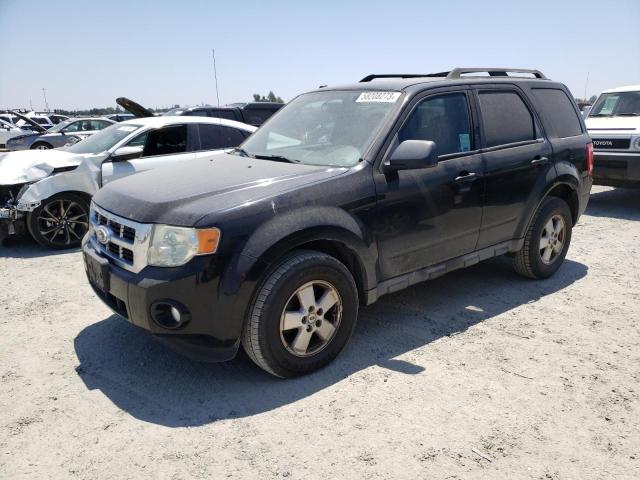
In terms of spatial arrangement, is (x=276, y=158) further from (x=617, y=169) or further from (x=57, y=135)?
(x=57, y=135)

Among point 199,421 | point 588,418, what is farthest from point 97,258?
point 588,418

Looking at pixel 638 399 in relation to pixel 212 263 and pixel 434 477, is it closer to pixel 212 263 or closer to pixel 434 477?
pixel 434 477

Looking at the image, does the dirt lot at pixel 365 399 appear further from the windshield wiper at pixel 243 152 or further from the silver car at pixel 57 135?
the silver car at pixel 57 135

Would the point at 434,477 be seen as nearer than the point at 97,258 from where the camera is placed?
Yes

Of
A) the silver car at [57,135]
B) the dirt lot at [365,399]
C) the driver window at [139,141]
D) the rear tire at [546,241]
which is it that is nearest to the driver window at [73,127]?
the silver car at [57,135]

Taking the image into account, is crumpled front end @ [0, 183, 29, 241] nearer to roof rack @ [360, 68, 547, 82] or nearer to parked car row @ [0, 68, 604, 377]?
parked car row @ [0, 68, 604, 377]

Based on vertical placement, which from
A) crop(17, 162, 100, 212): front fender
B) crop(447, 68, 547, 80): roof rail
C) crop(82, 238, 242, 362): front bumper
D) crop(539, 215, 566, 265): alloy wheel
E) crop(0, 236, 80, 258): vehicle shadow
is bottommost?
crop(0, 236, 80, 258): vehicle shadow

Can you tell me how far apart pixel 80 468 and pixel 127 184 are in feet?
6.11

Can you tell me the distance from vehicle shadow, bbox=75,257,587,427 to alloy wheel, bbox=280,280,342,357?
8.5 inches

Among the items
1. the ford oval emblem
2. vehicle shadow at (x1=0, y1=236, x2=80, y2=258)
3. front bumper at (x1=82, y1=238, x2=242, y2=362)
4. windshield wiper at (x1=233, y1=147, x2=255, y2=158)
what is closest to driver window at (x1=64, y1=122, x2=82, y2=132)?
vehicle shadow at (x1=0, y1=236, x2=80, y2=258)

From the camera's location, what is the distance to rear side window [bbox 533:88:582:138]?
4.73 m

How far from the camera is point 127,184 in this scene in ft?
11.6

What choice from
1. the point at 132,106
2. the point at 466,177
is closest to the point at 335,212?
the point at 466,177

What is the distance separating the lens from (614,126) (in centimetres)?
835
